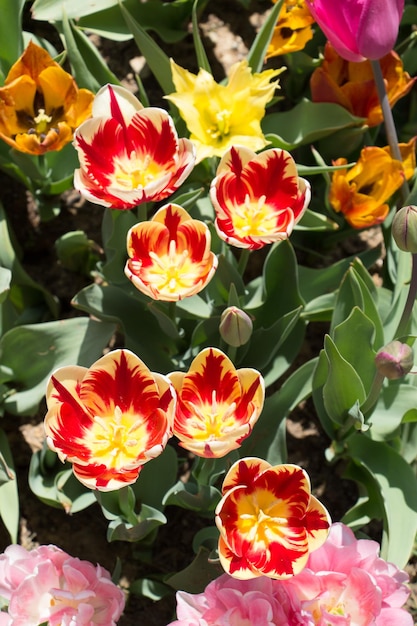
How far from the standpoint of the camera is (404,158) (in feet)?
5.04

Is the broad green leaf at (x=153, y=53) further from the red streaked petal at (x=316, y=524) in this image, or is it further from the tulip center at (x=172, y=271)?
the red streaked petal at (x=316, y=524)

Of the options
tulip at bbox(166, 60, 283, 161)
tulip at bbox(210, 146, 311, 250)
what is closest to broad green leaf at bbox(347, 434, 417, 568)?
tulip at bbox(210, 146, 311, 250)

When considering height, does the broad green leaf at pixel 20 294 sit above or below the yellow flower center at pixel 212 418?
below

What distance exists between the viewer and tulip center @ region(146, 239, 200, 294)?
1226mm

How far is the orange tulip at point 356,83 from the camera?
5.03 feet

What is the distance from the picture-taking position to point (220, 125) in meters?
1.42

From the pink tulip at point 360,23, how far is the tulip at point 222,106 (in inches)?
4.8

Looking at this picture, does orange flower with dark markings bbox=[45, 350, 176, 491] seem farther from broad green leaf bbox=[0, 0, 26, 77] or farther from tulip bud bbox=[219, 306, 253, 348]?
broad green leaf bbox=[0, 0, 26, 77]

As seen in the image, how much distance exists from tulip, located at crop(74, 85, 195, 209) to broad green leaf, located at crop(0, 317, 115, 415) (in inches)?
10.9

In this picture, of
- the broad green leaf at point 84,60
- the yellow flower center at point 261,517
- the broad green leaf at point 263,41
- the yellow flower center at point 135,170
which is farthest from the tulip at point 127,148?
the yellow flower center at point 261,517

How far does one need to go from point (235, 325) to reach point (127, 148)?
0.36 meters

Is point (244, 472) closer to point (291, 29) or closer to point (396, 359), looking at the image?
point (396, 359)

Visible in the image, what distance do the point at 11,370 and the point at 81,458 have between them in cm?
39

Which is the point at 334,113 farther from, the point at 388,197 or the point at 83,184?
the point at 83,184
